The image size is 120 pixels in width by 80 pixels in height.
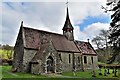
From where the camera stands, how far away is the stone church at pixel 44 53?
28.4 meters

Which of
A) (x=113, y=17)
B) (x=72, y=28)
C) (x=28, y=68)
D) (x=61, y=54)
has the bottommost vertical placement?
(x=28, y=68)

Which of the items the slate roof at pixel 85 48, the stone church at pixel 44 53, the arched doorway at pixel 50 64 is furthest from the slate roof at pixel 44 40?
the arched doorway at pixel 50 64

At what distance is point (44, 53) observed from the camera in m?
28.3

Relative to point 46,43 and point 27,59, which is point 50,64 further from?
point 27,59

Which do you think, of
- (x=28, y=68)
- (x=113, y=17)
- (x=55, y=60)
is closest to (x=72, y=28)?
(x=55, y=60)

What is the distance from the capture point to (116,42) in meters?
18.6

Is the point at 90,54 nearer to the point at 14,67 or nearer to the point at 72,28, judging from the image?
the point at 72,28

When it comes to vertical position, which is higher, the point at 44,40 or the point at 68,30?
the point at 68,30

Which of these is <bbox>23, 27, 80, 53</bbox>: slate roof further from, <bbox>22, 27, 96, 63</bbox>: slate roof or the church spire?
the church spire

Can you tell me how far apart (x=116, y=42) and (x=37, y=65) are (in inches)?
544

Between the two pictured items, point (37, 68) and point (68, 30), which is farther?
point (68, 30)

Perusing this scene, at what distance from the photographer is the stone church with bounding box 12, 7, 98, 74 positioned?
28.4 meters

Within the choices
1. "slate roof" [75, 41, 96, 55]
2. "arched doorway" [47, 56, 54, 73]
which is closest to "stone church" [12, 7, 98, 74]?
"arched doorway" [47, 56, 54, 73]

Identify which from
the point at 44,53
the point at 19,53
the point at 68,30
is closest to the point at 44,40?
the point at 44,53
